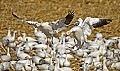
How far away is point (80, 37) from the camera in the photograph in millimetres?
6035

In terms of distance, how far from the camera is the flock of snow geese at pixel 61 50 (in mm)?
5602

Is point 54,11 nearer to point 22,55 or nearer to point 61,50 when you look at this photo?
point 61,50

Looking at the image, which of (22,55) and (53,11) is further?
(53,11)

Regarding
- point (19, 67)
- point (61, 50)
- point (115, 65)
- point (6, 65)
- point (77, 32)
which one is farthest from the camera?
point (61, 50)

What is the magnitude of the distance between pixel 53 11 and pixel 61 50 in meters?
3.56

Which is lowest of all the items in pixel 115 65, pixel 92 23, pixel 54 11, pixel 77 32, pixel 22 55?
pixel 115 65

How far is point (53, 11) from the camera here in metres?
9.57

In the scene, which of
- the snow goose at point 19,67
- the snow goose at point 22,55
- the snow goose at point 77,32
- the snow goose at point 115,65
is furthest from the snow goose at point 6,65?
the snow goose at point 115,65

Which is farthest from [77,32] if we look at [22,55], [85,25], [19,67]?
[19,67]

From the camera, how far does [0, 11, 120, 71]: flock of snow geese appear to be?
5602mm

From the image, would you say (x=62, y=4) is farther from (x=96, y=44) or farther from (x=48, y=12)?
(x=96, y=44)

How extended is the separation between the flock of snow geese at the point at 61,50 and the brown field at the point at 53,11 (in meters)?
Result: 0.93

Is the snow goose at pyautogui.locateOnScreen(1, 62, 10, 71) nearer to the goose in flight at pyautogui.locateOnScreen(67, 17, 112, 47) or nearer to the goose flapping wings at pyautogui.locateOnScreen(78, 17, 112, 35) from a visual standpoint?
the goose in flight at pyautogui.locateOnScreen(67, 17, 112, 47)

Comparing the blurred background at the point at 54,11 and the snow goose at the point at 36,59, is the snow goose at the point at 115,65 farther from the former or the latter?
the blurred background at the point at 54,11
